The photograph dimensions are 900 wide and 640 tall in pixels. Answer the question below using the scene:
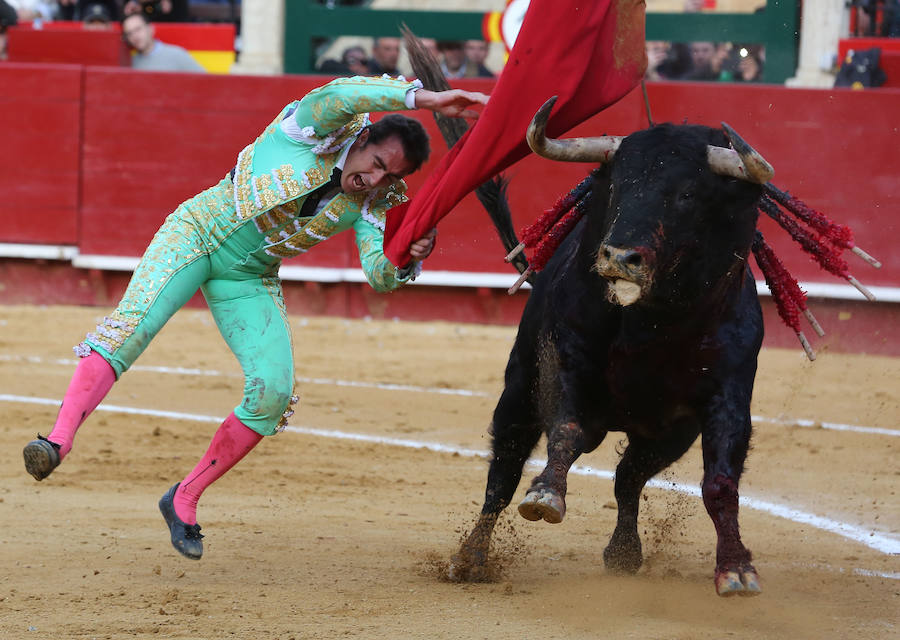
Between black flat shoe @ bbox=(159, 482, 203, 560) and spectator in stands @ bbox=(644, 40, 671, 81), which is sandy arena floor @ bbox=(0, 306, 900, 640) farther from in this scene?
spectator in stands @ bbox=(644, 40, 671, 81)

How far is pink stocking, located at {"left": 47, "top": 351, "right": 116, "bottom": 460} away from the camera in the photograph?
324cm

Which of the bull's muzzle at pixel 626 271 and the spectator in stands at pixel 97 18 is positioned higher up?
the bull's muzzle at pixel 626 271

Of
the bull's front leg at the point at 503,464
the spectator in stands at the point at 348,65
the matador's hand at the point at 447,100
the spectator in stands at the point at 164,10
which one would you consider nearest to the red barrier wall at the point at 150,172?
the spectator in stands at the point at 348,65

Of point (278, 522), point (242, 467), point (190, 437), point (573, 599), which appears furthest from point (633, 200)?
point (190, 437)

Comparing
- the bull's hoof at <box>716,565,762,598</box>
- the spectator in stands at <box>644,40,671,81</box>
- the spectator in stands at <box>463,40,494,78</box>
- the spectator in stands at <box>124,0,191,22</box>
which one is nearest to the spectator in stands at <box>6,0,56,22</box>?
the spectator in stands at <box>124,0,191,22</box>

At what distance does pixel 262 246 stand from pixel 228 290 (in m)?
0.15

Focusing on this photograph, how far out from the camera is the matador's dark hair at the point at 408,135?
334 cm

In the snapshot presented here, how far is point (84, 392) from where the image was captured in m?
3.28

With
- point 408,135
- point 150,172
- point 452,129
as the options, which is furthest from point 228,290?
point 150,172

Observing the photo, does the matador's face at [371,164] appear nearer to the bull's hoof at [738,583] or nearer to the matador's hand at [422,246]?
the matador's hand at [422,246]

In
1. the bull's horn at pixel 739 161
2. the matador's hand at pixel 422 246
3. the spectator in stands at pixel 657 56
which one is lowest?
the spectator in stands at pixel 657 56

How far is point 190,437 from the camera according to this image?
529cm

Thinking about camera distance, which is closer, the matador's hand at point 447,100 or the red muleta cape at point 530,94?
the matador's hand at point 447,100

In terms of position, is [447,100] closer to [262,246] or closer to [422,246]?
[422,246]
